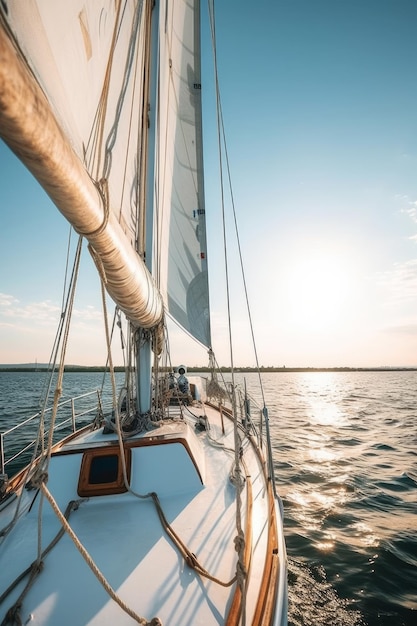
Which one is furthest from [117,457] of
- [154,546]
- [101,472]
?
[154,546]

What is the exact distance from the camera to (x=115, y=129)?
349 centimetres

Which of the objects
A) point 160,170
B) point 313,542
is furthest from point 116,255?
point 313,542

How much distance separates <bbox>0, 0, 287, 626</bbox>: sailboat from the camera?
57.2 inches

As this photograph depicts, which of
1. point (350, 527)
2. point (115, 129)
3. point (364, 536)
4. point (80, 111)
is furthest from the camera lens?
point (350, 527)

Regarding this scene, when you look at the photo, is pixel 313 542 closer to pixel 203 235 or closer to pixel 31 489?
pixel 31 489

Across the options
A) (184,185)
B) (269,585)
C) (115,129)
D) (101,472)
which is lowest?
(269,585)

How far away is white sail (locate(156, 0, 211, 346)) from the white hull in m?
3.79

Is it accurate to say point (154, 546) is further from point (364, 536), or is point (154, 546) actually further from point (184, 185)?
point (184, 185)

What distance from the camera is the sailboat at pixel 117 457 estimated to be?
1453 mm

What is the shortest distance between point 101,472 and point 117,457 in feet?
0.87

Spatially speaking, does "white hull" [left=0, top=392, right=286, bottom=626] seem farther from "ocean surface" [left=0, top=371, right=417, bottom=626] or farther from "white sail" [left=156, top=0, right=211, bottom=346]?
"white sail" [left=156, top=0, right=211, bottom=346]

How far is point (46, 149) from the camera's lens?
1188mm

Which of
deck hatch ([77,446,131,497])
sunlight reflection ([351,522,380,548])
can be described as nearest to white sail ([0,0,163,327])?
deck hatch ([77,446,131,497])

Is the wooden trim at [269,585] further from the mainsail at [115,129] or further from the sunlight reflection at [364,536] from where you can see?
the sunlight reflection at [364,536]
